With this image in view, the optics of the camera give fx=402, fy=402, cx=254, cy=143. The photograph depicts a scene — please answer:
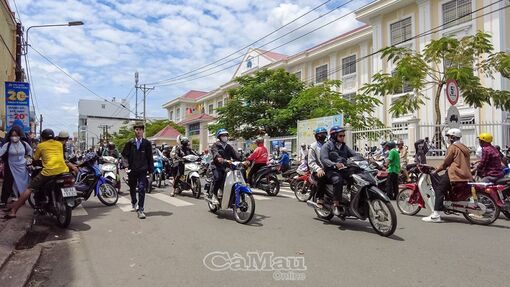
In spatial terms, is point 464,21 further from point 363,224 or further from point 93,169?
point 93,169

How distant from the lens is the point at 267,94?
1027 inches

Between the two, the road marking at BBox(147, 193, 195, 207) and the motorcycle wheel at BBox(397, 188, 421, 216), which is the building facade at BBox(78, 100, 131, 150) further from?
the motorcycle wheel at BBox(397, 188, 421, 216)

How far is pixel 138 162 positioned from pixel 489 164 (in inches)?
259

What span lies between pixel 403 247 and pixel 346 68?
2695 centimetres

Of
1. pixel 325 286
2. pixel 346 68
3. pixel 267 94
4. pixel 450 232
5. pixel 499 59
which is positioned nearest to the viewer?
pixel 325 286

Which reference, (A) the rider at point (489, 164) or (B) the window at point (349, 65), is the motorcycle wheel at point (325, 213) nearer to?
(A) the rider at point (489, 164)

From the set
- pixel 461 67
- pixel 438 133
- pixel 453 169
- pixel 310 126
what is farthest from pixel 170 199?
pixel 461 67

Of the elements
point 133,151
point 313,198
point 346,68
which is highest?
point 346,68

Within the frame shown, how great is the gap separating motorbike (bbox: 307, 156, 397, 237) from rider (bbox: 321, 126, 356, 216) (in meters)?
0.12

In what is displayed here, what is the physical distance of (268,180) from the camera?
11.5m

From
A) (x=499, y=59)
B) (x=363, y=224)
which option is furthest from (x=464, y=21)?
(x=363, y=224)

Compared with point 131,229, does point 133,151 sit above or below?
above

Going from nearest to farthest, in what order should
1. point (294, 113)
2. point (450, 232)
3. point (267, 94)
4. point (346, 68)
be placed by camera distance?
point (450, 232) → point (294, 113) → point (267, 94) → point (346, 68)

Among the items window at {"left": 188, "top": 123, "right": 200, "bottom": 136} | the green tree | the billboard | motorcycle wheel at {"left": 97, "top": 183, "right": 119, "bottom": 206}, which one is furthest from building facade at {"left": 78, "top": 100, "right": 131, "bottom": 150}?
motorcycle wheel at {"left": 97, "top": 183, "right": 119, "bottom": 206}
